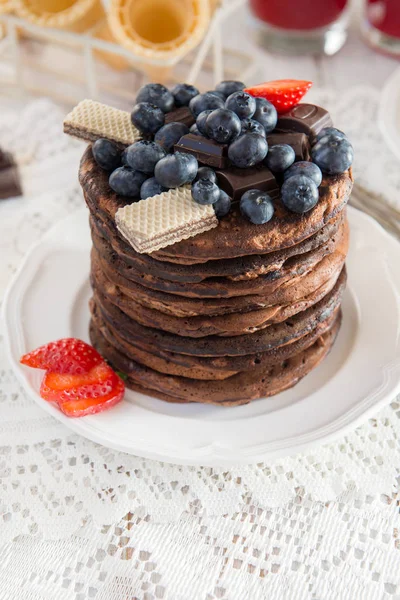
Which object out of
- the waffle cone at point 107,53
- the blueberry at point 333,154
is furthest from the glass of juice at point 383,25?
the blueberry at point 333,154

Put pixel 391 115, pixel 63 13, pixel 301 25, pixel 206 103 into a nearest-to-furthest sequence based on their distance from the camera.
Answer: pixel 206 103
pixel 391 115
pixel 63 13
pixel 301 25

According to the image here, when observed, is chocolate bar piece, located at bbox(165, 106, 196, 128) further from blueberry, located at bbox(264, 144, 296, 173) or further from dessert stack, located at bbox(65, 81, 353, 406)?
blueberry, located at bbox(264, 144, 296, 173)

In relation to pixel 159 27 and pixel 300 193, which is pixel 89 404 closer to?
pixel 300 193

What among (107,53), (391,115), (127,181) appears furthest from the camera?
(107,53)

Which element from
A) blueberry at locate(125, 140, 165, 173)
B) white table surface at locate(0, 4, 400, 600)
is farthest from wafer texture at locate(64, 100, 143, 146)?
white table surface at locate(0, 4, 400, 600)

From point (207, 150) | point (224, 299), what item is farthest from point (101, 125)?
point (224, 299)

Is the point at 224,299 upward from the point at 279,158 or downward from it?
downward
